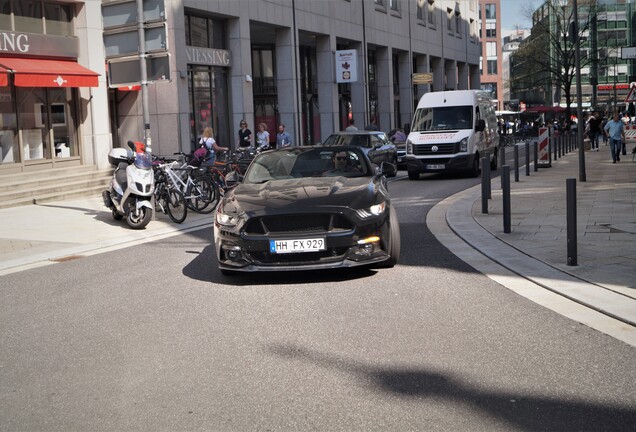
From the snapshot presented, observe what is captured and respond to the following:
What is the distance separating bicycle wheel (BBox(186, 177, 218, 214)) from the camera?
1695 cm

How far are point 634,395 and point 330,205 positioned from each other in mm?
4201

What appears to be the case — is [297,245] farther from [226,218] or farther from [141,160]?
[141,160]

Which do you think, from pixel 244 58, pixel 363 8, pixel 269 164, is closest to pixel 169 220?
pixel 269 164

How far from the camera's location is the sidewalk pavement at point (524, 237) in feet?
25.7

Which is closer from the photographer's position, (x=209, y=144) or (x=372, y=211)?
(x=372, y=211)

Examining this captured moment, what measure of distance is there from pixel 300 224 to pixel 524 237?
13.9ft

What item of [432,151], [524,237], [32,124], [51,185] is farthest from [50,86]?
[524,237]

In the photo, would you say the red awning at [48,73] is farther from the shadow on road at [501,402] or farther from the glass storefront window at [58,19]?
the shadow on road at [501,402]

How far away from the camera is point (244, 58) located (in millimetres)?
32531

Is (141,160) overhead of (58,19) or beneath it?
beneath

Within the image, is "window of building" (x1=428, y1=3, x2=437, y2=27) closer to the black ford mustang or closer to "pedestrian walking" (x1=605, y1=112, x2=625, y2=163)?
"pedestrian walking" (x1=605, y1=112, x2=625, y2=163)

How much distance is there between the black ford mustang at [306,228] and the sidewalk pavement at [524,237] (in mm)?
1419

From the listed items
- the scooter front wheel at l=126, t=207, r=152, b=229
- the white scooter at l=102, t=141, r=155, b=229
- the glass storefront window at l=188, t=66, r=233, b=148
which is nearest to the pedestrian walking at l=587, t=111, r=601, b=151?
the glass storefront window at l=188, t=66, r=233, b=148

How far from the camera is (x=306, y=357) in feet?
19.2
